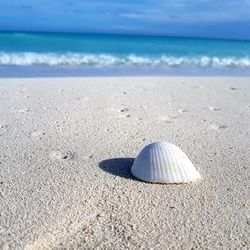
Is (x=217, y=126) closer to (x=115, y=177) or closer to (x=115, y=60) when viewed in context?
(x=115, y=177)

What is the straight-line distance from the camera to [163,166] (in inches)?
90.7

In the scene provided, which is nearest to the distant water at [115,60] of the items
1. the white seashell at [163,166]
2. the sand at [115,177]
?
the sand at [115,177]

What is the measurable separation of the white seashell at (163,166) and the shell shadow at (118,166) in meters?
0.11

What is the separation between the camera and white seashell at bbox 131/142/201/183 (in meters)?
2.31

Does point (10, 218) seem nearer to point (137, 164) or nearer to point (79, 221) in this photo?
point (79, 221)

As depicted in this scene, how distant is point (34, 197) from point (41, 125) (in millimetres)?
1530

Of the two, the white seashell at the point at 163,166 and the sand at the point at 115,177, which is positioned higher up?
the white seashell at the point at 163,166

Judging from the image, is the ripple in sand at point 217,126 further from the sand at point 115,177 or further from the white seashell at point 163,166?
the white seashell at point 163,166

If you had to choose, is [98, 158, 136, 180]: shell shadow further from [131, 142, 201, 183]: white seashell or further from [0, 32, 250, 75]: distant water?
[0, 32, 250, 75]: distant water

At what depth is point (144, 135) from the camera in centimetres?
337

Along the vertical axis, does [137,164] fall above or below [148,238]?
above

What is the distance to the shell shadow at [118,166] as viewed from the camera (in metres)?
2.48

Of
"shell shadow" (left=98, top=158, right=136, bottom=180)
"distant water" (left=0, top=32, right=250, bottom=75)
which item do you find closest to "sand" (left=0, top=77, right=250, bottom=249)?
"shell shadow" (left=98, top=158, right=136, bottom=180)

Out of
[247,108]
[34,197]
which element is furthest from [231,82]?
[34,197]
